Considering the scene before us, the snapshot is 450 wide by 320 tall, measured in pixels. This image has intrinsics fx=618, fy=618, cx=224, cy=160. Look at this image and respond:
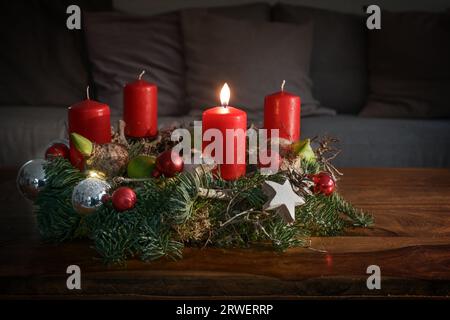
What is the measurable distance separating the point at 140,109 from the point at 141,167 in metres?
0.25

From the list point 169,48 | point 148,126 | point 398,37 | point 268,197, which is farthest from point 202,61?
point 268,197

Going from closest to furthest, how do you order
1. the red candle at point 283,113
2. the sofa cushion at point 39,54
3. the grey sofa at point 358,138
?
the red candle at point 283,113 < the grey sofa at point 358,138 < the sofa cushion at point 39,54

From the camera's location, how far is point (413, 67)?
8.04 ft

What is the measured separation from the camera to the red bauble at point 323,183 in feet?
3.13

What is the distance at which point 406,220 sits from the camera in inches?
42.1

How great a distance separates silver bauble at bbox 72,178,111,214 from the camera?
87 cm

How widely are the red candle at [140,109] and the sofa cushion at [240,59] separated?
123 cm

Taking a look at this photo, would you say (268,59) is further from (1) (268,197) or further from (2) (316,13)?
(1) (268,197)

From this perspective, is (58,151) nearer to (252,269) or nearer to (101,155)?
(101,155)

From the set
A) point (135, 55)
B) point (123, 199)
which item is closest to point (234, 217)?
point (123, 199)

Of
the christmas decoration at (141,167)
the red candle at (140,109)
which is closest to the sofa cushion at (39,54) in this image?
the red candle at (140,109)

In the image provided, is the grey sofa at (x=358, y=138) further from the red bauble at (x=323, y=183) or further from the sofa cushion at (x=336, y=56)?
the red bauble at (x=323, y=183)

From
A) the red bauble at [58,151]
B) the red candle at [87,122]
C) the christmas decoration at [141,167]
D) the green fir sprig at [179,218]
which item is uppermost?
the red candle at [87,122]
